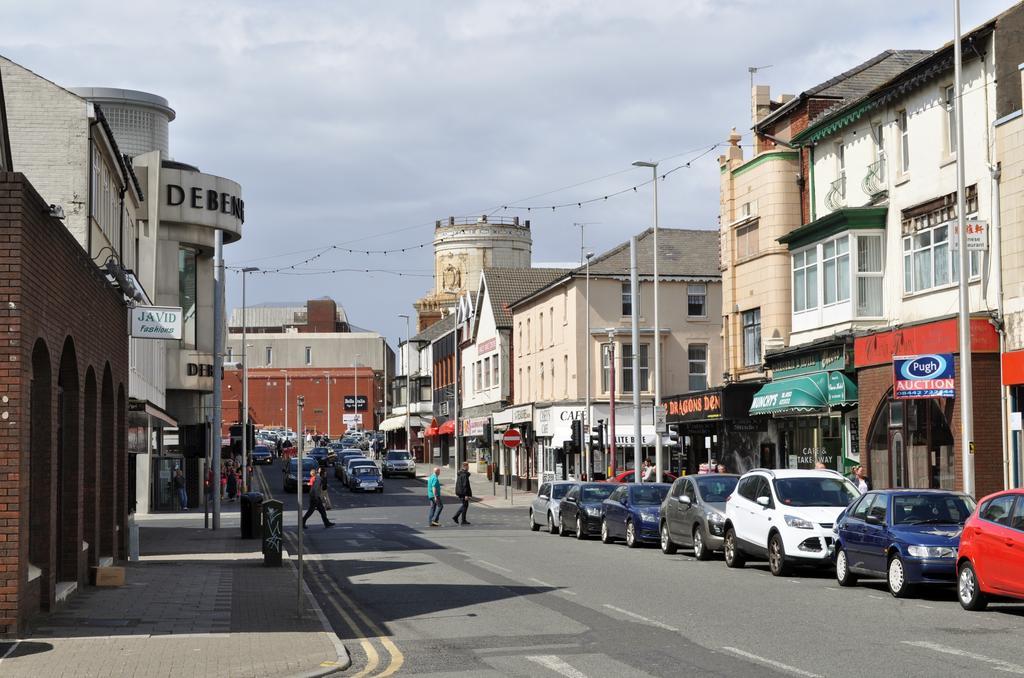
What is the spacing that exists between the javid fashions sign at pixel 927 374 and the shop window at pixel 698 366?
31.2 metres

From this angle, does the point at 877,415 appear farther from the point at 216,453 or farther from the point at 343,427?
the point at 343,427

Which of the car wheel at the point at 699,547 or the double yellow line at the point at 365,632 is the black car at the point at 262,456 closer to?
the car wheel at the point at 699,547

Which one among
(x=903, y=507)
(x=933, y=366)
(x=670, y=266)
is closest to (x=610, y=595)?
(x=903, y=507)

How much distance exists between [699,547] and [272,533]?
7.86 meters

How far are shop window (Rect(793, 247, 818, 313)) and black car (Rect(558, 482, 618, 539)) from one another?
23.9 ft

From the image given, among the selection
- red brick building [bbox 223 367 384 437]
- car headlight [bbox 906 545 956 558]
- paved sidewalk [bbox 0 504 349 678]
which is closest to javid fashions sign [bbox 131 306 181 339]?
paved sidewalk [bbox 0 504 349 678]

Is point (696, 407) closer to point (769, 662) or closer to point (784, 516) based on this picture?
point (784, 516)

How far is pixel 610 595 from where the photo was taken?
1888 centimetres

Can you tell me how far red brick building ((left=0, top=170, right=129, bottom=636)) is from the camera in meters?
13.9

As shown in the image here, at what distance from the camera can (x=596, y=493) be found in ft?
114

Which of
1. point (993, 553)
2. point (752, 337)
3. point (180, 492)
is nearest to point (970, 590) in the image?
point (993, 553)

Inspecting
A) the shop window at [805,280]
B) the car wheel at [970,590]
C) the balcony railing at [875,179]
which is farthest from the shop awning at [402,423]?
the car wheel at [970,590]

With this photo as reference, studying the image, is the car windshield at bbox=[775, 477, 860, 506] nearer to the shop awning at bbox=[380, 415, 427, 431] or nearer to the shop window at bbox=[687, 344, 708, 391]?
the shop window at bbox=[687, 344, 708, 391]

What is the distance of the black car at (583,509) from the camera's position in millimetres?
33531
